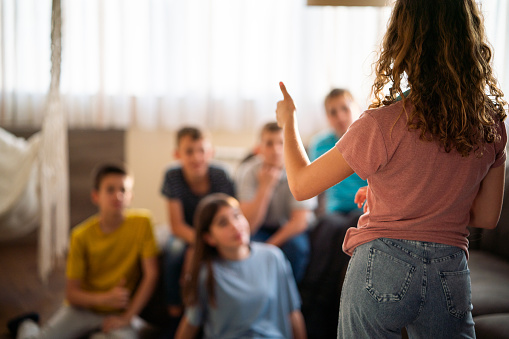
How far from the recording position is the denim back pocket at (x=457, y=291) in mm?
950

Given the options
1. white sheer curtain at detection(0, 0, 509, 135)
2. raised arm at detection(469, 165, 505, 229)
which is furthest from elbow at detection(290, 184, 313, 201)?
white sheer curtain at detection(0, 0, 509, 135)

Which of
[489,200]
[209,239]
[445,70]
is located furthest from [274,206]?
[445,70]

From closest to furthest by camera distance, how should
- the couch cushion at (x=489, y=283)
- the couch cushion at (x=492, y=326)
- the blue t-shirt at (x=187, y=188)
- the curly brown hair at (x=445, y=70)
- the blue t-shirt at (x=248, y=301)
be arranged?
the curly brown hair at (x=445, y=70) < the couch cushion at (x=492, y=326) < the couch cushion at (x=489, y=283) < the blue t-shirt at (x=248, y=301) < the blue t-shirt at (x=187, y=188)

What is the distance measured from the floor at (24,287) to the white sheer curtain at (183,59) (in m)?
0.85

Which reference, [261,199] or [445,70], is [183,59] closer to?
[261,199]

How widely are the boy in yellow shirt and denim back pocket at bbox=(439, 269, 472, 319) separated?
1364 mm

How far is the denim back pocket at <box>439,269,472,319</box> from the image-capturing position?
3.12ft

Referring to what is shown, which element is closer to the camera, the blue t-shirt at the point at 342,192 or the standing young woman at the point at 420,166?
the standing young woman at the point at 420,166

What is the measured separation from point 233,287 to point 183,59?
188 centimetres

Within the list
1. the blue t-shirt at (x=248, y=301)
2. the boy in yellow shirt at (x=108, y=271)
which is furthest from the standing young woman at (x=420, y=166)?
the boy in yellow shirt at (x=108, y=271)

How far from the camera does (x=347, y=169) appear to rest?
0.95 m

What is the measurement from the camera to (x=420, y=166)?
93 cm

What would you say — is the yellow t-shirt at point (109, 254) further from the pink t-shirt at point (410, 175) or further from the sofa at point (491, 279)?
the pink t-shirt at point (410, 175)

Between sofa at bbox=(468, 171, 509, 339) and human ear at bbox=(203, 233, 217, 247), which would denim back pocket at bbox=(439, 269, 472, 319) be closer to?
sofa at bbox=(468, 171, 509, 339)
